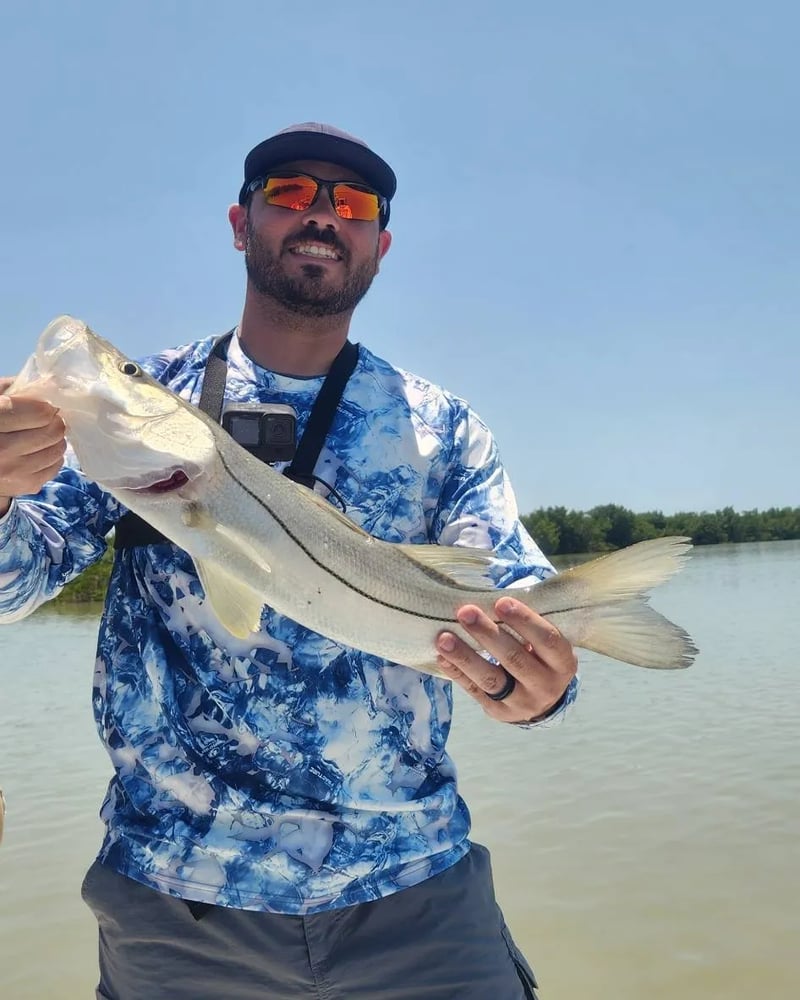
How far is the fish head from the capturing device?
2418mm

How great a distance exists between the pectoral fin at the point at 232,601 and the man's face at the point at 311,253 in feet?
4.15

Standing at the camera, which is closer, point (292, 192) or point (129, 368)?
point (129, 368)

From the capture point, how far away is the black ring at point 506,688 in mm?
2529

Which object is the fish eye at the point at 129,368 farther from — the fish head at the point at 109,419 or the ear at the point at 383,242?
the ear at the point at 383,242

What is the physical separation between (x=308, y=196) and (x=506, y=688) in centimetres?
205

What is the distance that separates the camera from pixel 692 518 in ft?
267

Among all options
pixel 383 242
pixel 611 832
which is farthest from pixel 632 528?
pixel 383 242

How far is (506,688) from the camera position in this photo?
254 centimetres

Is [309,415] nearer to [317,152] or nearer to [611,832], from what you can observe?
[317,152]

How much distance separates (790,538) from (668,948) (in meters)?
88.6

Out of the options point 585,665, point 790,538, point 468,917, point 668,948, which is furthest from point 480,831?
point 790,538

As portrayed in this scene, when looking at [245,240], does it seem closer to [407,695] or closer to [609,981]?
[407,695]

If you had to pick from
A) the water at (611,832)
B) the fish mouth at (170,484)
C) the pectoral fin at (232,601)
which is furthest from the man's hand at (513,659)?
the water at (611,832)

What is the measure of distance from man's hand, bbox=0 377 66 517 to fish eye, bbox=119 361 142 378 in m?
0.26
